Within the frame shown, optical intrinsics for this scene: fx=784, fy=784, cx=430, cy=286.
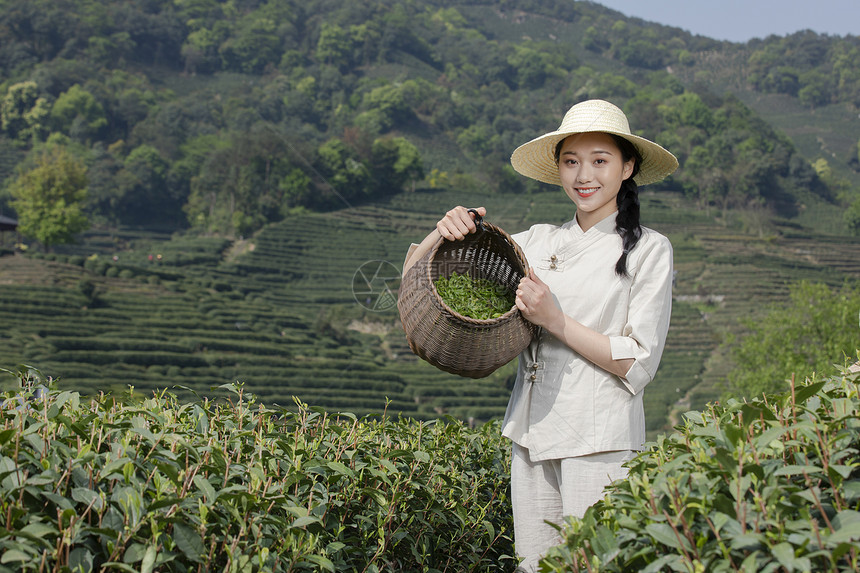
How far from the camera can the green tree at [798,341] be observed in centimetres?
1734

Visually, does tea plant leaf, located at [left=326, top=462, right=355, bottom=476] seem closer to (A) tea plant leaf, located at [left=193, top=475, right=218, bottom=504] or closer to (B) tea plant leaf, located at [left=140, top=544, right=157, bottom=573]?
(A) tea plant leaf, located at [left=193, top=475, right=218, bottom=504]

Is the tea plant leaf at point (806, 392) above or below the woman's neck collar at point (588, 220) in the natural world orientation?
below

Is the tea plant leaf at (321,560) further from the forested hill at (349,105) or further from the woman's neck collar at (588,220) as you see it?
the forested hill at (349,105)

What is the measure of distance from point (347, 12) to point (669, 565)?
8320 centimetres

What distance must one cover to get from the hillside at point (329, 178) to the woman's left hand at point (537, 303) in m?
8.06

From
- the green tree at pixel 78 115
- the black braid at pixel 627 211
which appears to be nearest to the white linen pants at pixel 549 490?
the black braid at pixel 627 211

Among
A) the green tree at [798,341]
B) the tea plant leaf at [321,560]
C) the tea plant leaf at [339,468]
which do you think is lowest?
the green tree at [798,341]

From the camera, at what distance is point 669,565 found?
977mm

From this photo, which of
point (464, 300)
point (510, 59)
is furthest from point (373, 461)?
point (510, 59)

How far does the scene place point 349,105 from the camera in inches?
2645

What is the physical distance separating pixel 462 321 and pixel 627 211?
17.4 inches

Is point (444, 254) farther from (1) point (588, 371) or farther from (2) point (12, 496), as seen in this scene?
(2) point (12, 496)

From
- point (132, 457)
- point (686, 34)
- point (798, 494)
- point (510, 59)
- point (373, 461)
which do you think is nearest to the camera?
point (798, 494)

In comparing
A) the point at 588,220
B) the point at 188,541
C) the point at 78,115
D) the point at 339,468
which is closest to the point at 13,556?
the point at 188,541
